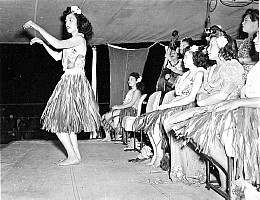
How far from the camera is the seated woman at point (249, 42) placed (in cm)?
316

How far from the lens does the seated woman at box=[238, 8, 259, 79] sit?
3160 millimetres

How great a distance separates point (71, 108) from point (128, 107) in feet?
6.45

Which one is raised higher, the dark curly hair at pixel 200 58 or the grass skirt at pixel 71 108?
the dark curly hair at pixel 200 58

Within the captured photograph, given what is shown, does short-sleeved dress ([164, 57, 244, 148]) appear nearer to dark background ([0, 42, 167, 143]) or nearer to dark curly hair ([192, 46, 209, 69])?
dark curly hair ([192, 46, 209, 69])

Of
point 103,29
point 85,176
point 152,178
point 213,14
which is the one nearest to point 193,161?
point 152,178

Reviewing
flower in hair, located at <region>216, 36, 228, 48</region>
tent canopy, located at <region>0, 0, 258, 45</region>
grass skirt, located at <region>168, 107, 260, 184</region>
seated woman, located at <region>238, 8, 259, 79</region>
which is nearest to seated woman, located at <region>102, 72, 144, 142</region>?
tent canopy, located at <region>0, 0, 258, 45</region>

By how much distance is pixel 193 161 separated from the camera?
2799 millimetres

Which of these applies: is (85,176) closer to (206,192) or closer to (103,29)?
(206,192)

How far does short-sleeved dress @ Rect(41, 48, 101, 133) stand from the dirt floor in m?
0.35

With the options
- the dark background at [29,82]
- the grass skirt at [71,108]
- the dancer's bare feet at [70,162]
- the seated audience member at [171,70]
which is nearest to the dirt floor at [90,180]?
the dancer's bare feet at [70,162]

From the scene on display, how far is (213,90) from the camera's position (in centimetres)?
239

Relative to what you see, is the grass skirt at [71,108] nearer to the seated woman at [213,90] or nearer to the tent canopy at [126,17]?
the tent canopy at [126,17]

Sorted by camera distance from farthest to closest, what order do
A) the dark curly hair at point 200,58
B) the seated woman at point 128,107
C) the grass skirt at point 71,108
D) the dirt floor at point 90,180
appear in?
the seated woman at point 128,107
the grass skirt at point 71,108
the dark curly hair at point 200,58
the dirt floor at point 90,180

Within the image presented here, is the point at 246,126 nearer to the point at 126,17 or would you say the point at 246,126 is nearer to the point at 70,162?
the point at 70,162
